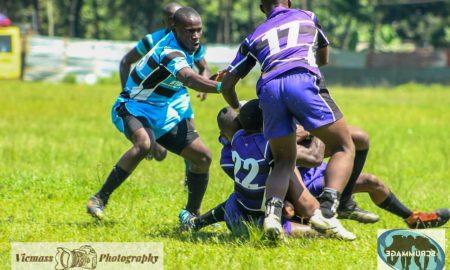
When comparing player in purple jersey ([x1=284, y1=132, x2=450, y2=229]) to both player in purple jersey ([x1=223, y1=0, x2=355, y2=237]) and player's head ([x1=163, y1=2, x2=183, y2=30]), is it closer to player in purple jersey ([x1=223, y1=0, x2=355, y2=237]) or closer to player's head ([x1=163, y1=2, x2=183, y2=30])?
player in purple jersey ([x1=223, y1=0, x2=355, y2=237])

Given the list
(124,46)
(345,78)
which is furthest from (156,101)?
(345,78)

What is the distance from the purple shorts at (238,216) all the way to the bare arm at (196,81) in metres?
0.85

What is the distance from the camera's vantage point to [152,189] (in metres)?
9.66

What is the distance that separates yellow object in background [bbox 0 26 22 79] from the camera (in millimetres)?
38156

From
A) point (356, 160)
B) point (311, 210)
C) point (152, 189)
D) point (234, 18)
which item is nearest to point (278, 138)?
point (311, 210)

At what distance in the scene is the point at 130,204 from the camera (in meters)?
8.71

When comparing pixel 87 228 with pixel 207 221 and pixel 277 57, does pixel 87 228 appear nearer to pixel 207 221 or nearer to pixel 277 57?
pixel 207 221

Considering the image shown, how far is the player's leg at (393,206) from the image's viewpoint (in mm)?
7141

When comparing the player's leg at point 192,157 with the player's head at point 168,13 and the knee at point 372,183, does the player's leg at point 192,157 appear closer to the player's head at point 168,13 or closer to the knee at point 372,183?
the knee at point 372,183

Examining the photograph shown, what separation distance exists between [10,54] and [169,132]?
31.8 metres

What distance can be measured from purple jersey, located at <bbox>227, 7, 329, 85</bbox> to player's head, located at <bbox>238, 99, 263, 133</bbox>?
27 centimetres

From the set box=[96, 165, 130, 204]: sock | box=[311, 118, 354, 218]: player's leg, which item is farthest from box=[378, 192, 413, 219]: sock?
box=[96, 165, 130, 204]: sock

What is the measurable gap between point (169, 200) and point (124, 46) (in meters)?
33.7

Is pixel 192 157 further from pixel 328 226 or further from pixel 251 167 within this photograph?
pixel 328 226
